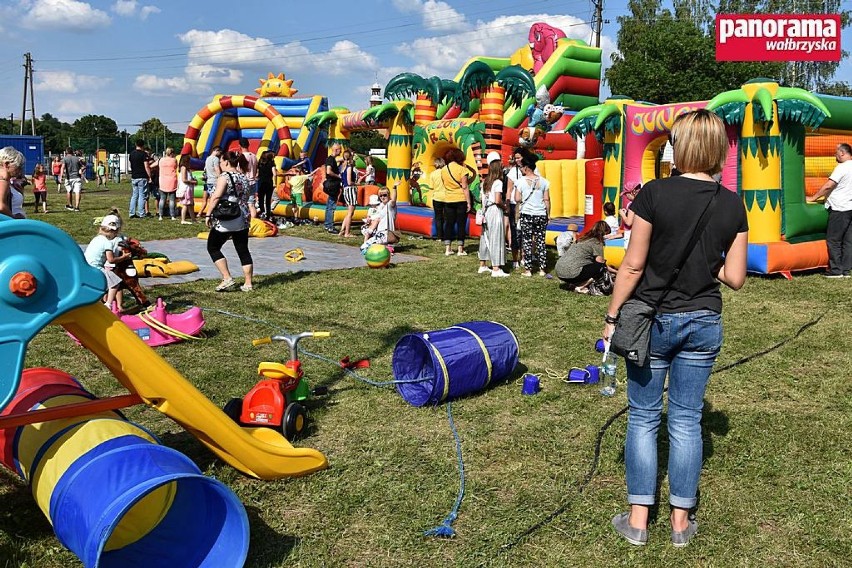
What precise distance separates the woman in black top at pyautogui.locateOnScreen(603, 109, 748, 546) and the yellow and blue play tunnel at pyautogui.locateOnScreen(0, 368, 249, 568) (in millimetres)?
1779

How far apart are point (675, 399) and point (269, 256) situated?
31.3ft

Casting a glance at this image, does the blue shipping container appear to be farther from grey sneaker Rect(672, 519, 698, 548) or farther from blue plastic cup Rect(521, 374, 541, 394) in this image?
grey sneaker Rect(672, 519, 698, 548)

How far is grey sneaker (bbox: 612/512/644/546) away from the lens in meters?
3.28

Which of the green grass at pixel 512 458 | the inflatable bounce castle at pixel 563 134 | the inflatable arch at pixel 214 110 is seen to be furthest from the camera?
the inflatable arch at pixel 214 110

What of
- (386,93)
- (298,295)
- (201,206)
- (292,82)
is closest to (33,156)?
(292,82)

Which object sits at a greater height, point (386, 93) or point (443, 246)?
point (386, 93)

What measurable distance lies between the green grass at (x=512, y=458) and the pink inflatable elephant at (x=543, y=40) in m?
12.2

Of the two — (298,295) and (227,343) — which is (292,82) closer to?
(298,295)

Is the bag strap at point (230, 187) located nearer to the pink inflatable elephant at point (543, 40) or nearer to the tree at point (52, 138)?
the pink inflatable elephant at point (543, 40)

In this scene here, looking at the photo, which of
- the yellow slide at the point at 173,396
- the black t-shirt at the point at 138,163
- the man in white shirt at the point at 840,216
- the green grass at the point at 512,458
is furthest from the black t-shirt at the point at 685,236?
the black t-shirt at the point at 138,163

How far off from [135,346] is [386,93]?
13709mm

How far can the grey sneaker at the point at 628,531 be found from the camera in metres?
3.28

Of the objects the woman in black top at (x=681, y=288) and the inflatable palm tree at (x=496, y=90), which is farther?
the inflatable palm tree at (x=496, y=90)

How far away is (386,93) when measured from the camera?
1611cm
